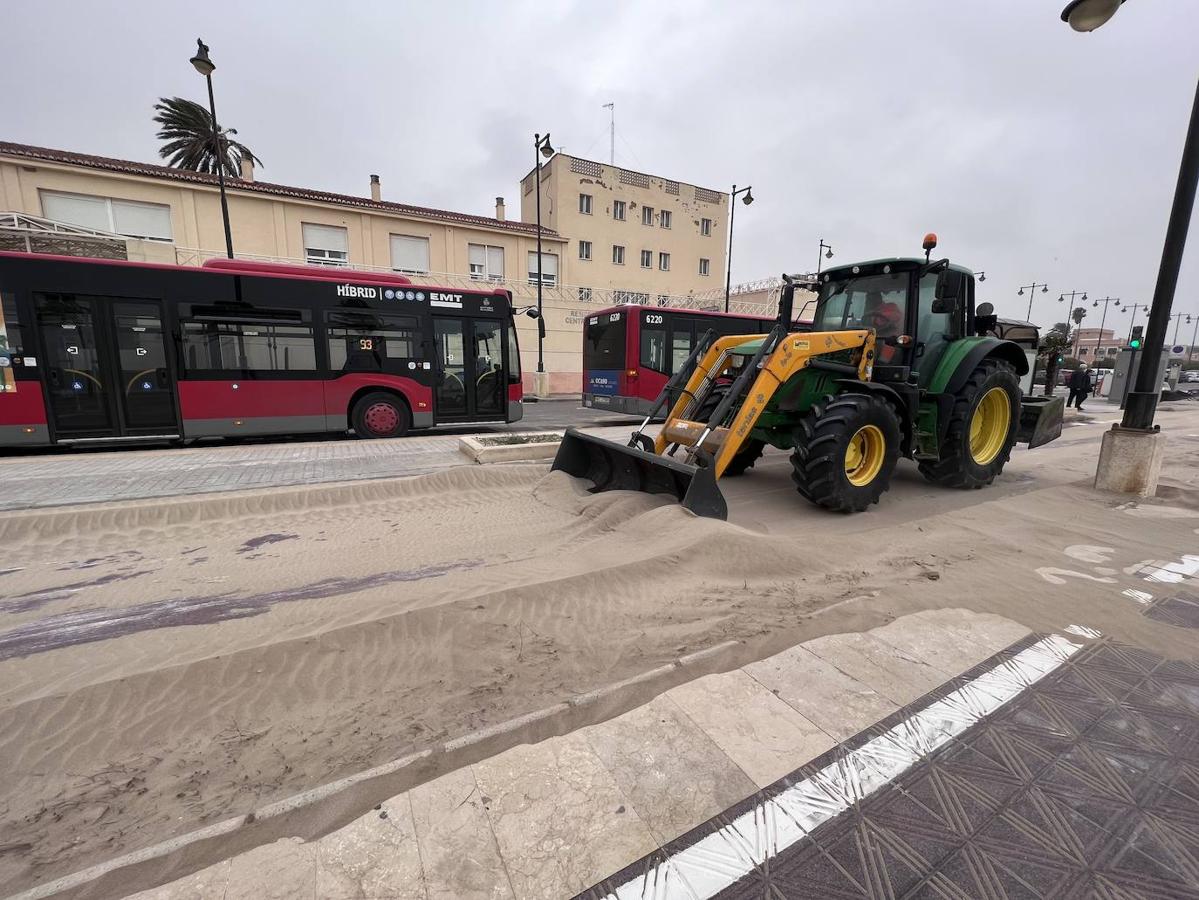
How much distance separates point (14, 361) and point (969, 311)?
14563 mm

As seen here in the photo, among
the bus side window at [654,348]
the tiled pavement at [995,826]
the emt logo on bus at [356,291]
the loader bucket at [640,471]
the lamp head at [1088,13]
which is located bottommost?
the tiled pavement at [995,826]

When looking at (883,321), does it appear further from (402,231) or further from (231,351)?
(402,231)

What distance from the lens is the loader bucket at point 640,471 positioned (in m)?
4.99

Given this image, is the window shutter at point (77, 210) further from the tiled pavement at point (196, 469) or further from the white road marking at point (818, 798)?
the white road marking at point (818, 798)

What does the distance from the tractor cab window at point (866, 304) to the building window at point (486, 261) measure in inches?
878

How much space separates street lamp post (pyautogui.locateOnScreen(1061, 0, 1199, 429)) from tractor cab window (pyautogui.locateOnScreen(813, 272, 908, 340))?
9.38 ft

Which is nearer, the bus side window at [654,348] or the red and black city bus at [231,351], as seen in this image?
the red and black city bus at [231,351]

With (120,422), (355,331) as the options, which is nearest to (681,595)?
(355,331)

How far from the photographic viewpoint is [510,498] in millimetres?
6387

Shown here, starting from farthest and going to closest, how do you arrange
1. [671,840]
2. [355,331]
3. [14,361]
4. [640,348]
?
[640,348] → [355,331] → [14,361] → [671,840]

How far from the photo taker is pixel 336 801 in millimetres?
2078

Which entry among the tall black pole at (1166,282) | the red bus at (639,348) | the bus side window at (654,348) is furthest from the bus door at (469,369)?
the tall black pole at (1166,282)

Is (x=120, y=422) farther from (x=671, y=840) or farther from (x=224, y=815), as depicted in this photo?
(x=671, y=840)

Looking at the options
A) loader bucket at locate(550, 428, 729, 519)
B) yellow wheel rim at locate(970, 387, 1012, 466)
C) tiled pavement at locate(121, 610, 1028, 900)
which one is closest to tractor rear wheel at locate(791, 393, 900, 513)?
loader bucket at locate(550, 428, 729, 519)
